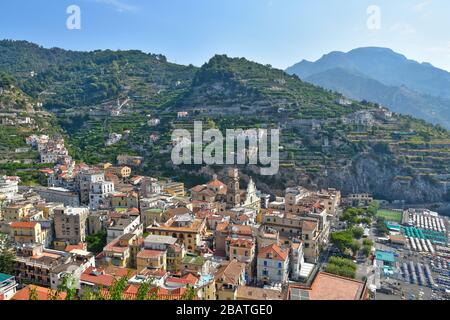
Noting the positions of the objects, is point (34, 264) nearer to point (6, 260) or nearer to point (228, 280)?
point (6, 260)

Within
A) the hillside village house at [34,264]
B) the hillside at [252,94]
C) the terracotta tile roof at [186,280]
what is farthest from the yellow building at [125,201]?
the hillside at [252,94]

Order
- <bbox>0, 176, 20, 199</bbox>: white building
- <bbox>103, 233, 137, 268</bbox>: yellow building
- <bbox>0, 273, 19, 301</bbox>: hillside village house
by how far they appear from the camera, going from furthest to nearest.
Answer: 1. <bbox>0, 176, 20, 199</bbox>: white building
2. <bbox>103, 233, 137, 268</bbox>: yellow building
3. <bbox>0, 273, 19, 301</bbox>: hillside village house

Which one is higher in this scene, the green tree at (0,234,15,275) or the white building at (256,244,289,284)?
the green tree at (0,234,15,275)

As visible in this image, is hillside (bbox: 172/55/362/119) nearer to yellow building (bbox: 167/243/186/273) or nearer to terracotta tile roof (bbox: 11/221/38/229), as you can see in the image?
yellow building (bbox: 167/243/186/273)

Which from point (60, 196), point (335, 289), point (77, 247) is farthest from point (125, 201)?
point (335, 289)

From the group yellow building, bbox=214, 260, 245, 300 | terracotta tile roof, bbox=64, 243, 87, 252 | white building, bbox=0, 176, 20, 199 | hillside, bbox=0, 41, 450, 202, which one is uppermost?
hillside, bbox=0, 41, 450, 202

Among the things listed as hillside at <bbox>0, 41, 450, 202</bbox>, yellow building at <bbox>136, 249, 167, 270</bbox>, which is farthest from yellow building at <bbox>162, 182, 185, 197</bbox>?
yellow building at <bbox>136, 249, 167, 270</bbox>
